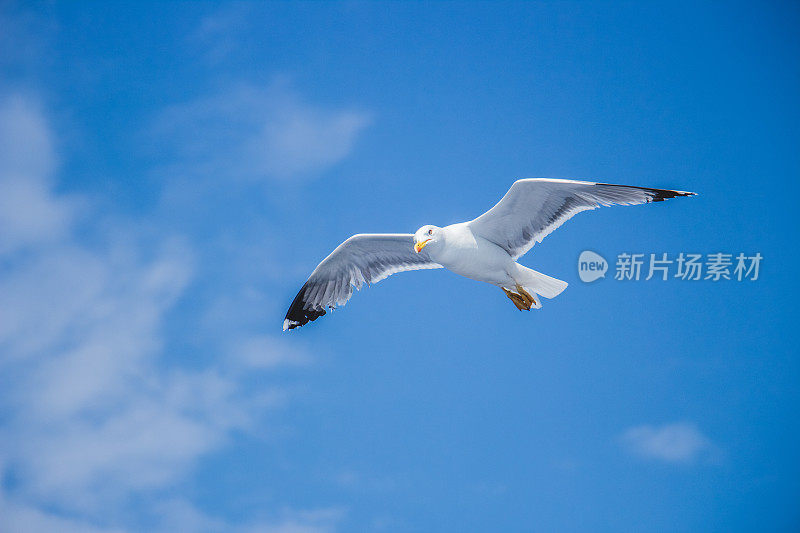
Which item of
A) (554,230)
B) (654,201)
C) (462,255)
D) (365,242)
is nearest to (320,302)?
(365,242)

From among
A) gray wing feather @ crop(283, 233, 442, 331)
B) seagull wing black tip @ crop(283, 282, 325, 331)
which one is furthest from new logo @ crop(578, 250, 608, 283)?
seagull wing black tip @ crop(283, 282, 325, 331)

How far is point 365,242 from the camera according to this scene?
30.3 ft

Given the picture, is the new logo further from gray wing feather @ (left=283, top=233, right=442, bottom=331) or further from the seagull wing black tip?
the seagull wing black tip

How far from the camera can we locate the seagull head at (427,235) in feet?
27.0

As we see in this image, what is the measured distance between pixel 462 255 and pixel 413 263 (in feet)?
3.62

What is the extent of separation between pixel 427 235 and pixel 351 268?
1.47 m

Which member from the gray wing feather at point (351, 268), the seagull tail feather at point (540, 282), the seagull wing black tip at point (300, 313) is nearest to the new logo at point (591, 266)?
the seagull tail feather at point (540, 282)

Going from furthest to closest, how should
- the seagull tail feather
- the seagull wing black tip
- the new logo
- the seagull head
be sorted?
the seagull wing black tip < the new logo < the seagull tail feather < the seagull head

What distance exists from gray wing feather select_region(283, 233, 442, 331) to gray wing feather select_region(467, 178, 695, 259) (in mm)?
879

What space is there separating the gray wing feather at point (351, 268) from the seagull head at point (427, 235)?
676mm

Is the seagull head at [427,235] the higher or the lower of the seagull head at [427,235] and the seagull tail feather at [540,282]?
the higher

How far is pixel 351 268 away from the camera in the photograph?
9547 mm

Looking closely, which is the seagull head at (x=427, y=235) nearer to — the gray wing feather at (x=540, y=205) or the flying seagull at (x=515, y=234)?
the flying seagull at (x=515, y=234)

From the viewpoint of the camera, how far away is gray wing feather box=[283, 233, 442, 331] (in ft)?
30.3
